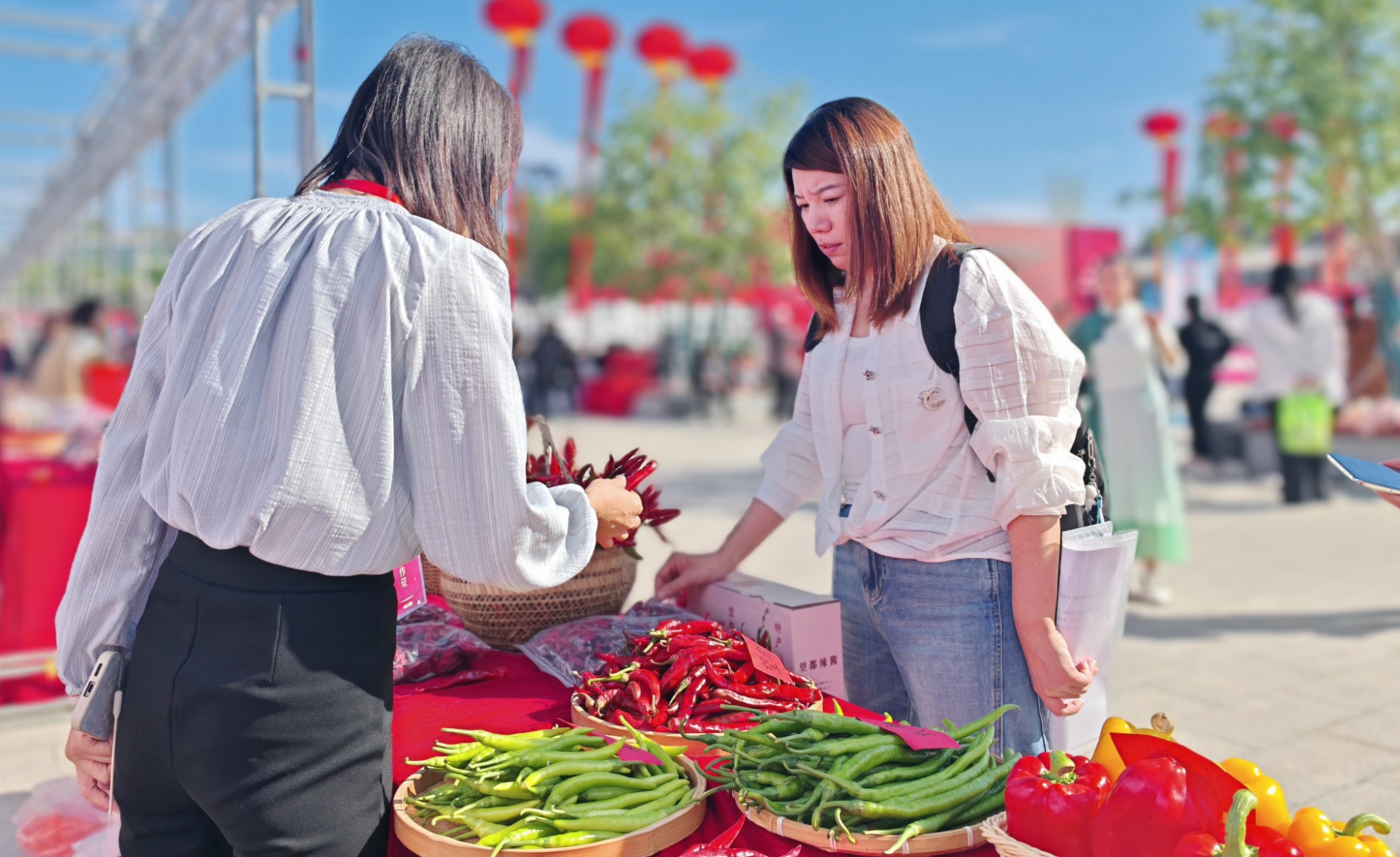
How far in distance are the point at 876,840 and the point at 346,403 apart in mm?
988

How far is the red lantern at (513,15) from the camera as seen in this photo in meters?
19.2

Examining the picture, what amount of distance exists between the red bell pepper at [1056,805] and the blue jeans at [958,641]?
20.7 inches

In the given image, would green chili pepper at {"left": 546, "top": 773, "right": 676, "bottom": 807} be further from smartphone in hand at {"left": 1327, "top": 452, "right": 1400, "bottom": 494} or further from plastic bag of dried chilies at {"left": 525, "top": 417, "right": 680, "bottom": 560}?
smartphone in hand at {"left": 1327, "top": 452, "right": 1400, "bottom": 494}

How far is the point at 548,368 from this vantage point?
1975cm

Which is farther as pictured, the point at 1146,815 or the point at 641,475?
the point at 641,475

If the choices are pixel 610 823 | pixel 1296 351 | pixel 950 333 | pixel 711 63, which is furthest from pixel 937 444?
pixel 711 63

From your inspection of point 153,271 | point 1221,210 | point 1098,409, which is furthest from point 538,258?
point 1098,409

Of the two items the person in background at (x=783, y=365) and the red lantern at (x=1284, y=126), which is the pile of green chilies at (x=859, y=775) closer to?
the red lantern at (x=1284, y=126)

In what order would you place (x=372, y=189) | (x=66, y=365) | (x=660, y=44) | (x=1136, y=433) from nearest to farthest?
(x=372, y=189) → (x=1136, y=433) → (x=66, y=365) → (x=660, y=44)

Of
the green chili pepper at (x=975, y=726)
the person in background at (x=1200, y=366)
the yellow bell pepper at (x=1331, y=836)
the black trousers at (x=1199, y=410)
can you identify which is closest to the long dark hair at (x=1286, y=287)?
the person in background at (x=1200, y=366)

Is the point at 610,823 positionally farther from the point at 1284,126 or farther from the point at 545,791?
the point at 1284,126

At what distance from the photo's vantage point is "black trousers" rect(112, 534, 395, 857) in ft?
4.78

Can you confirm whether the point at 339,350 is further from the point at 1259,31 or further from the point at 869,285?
the point at 1259,31

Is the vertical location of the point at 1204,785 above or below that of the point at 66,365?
below
